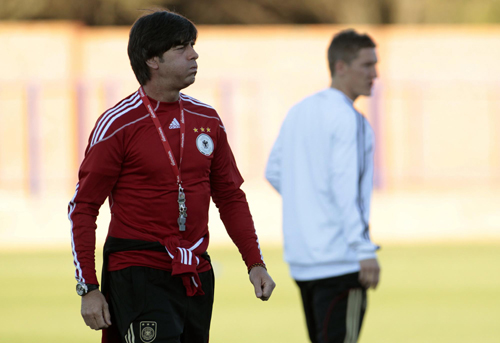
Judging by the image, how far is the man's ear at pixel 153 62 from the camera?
12.7ft

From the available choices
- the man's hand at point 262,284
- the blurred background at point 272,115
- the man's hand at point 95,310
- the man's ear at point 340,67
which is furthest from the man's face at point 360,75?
the blurred background at point 272,115

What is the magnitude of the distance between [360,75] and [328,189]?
2.62ft

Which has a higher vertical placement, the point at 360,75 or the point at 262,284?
the point at 360,75

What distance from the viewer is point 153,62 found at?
12.7 feet

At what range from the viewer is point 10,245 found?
15.5 metres

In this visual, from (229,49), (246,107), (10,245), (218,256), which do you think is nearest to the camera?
(218,256)

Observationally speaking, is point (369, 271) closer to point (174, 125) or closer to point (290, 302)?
point (174, 125)

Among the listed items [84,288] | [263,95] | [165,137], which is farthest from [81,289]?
[263,95]

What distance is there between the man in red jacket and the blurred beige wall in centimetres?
1313

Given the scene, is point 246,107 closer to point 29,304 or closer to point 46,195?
point 46,195

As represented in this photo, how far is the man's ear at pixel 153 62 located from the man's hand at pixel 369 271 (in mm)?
1541

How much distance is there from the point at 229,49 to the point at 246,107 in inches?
72.0

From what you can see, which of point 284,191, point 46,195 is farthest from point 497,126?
point 284,191

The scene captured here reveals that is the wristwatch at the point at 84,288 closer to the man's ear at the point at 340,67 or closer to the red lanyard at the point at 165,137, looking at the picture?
the red lanyard at the point at 165,137
